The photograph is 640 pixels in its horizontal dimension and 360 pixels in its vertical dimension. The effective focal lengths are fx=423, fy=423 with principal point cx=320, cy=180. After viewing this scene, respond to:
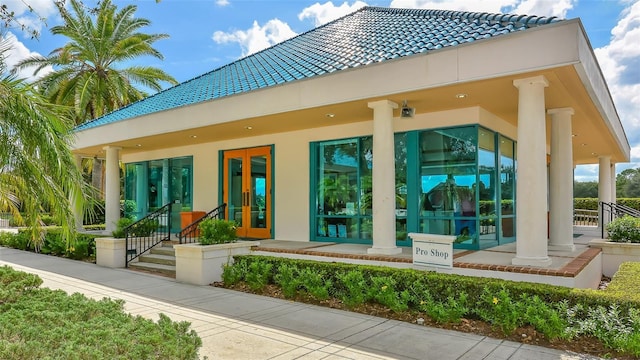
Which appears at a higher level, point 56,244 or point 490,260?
point 490,260

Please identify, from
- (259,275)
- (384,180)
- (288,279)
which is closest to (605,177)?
(384,180)

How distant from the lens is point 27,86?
5.64 metres

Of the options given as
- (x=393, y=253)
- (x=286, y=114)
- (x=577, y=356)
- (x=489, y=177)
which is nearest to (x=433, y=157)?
(x=489, y=177)

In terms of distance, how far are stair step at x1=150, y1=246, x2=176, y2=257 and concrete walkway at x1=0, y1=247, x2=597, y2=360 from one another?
2.30 m

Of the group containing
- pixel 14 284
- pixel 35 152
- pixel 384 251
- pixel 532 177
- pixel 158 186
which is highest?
pixel 35 152

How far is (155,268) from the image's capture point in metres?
9.96

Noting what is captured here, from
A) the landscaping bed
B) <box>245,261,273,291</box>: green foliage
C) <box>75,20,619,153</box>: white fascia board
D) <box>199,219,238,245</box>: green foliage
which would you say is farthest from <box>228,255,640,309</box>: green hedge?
<box>75,20,619,153</box>: white fascia board

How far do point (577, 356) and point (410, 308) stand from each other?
2.17 m

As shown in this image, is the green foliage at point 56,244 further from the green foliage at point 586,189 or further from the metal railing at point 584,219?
the green foliage at point 586,189

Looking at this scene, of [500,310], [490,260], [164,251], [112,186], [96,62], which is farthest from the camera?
[96,62]

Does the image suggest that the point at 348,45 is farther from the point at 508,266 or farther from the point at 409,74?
the point at 508,266

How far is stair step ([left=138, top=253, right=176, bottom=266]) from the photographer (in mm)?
10070

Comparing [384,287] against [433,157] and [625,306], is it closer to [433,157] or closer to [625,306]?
[625,306]

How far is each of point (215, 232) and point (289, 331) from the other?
3.86 m
